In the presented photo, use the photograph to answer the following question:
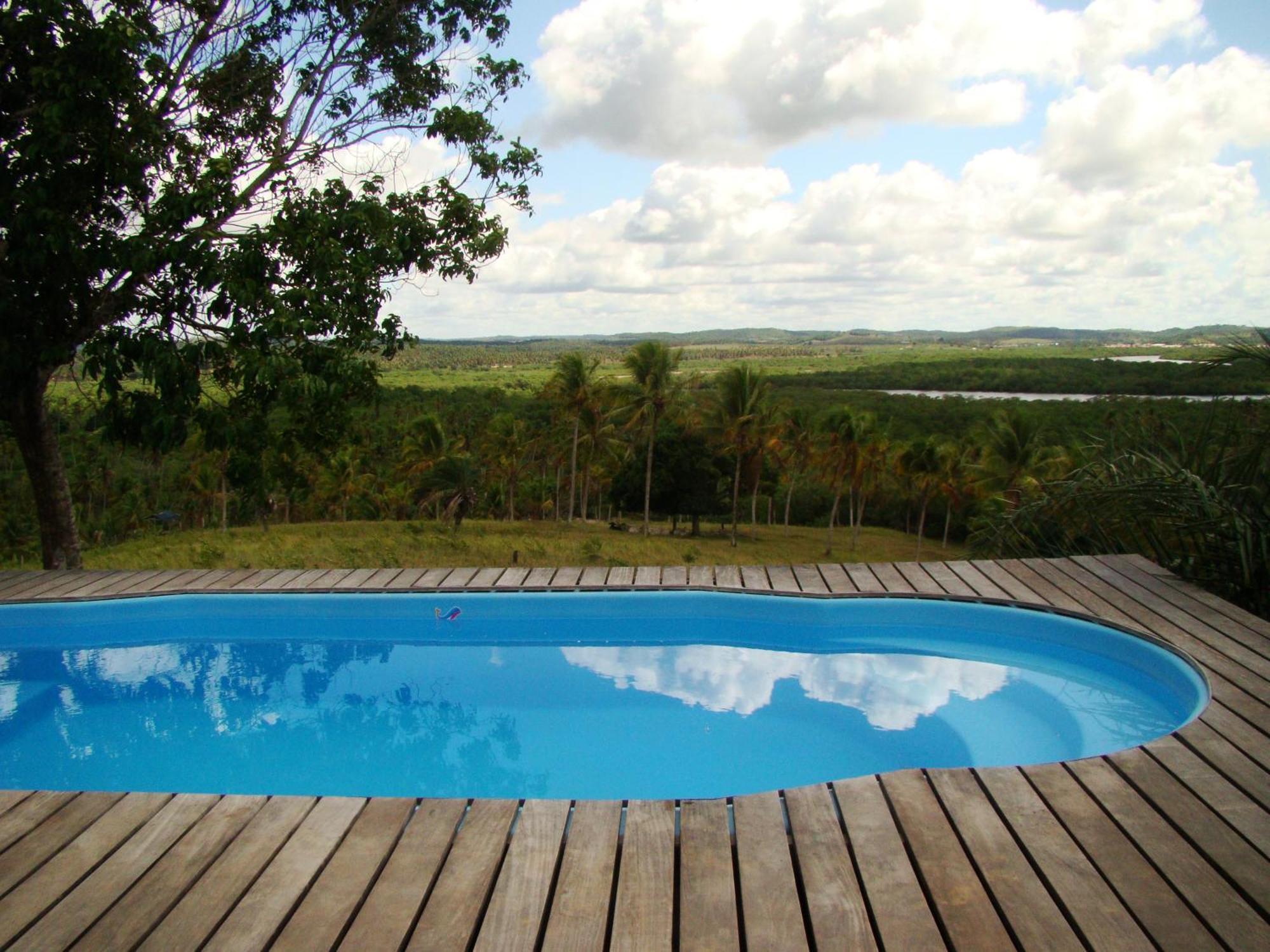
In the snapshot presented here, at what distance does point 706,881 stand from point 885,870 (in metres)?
0.52

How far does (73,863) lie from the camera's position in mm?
2639

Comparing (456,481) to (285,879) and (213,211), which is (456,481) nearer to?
(213,211)

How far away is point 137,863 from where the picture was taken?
263cm

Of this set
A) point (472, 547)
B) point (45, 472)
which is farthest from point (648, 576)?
point (472, 547)

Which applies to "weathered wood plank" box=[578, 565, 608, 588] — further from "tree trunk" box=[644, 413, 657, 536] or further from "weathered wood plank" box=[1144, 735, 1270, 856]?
"tree trunk" box=[644, 413, 657, 536]

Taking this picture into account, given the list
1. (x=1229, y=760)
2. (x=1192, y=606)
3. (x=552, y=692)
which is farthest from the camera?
(x=552, y=692)

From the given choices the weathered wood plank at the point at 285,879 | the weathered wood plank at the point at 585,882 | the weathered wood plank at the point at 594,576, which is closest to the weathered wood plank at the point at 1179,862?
the weathered wood plank at the point at 585,882

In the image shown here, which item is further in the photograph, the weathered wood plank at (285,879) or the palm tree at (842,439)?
the palm tree at (842,439)

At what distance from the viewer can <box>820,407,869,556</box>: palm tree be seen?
112ft

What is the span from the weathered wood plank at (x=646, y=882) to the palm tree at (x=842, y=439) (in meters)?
32.4

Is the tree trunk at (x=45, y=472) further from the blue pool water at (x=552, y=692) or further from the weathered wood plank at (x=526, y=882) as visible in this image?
the weathered wood plank at (x=526, y=882)

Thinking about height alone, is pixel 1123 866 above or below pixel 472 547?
above

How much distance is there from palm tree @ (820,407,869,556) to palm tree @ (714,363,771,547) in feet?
11.7

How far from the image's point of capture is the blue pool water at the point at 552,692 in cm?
466
